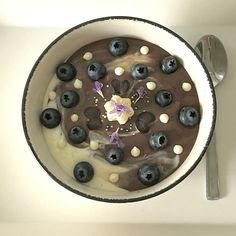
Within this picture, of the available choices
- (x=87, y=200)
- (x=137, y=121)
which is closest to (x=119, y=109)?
(x=137, y=121)

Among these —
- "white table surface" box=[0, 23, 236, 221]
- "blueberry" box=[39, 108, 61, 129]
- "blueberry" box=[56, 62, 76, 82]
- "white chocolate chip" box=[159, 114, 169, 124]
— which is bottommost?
"white table surface" box=[0, 23, 236, 221]

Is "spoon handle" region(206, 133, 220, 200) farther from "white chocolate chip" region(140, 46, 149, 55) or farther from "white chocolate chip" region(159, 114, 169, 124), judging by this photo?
"white chocolate chip" region(140, 46, 149, 55)

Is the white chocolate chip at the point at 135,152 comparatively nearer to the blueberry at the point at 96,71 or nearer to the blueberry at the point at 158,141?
the blueberry at the point at 158,141

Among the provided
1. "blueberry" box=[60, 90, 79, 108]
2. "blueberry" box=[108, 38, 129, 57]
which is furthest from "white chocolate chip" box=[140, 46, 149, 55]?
"blueberry" box=[60, 90, 79, 108]

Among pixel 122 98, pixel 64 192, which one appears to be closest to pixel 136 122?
pixel 122 98

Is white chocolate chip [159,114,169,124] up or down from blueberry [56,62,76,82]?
down

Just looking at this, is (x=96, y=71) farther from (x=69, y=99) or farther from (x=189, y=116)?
(x=189, y=116)

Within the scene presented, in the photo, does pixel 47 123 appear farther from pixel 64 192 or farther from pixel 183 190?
pixel 183 190
